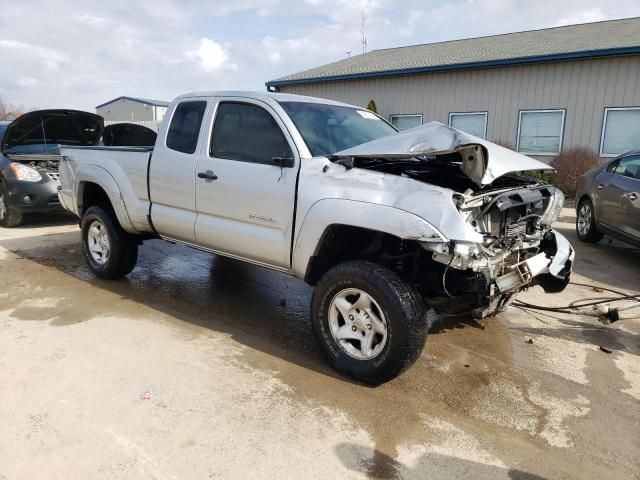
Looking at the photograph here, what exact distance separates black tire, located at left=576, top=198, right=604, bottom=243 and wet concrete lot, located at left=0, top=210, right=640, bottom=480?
11.8ft

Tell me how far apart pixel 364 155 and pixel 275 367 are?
5.57ft

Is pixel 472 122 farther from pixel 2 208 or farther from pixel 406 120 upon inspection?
pixel 2 208

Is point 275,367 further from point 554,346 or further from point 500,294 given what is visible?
point 554,346

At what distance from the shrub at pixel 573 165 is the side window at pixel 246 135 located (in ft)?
36.0

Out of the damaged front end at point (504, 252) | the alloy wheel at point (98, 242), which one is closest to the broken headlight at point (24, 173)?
the alloy wheel at point (98, 242)

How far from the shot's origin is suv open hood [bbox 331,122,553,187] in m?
3.25

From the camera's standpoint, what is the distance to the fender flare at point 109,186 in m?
5.19

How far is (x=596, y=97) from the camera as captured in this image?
1273cm

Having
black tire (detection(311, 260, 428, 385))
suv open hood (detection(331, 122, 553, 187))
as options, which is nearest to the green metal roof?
suv open hood (detection(331, 122, 553, 187))

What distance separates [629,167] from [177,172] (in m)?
6.25

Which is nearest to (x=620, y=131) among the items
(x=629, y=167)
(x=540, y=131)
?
(x=540, y=131)

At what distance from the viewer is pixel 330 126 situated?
14.0 feet

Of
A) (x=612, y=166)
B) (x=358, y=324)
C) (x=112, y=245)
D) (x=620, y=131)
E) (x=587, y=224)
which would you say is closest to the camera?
(x=358, y=324)

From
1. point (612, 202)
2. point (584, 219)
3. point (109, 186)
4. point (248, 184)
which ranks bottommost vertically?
point (584, 219)
